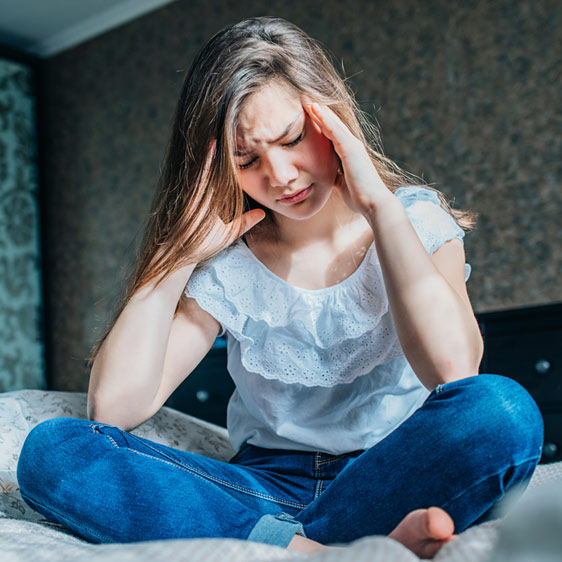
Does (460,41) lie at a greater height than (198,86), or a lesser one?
greater

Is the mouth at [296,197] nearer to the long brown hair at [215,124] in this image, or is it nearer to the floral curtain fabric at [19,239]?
the long brown hair at [215,124]

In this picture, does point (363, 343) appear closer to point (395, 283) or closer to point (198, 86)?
point (395, 283)

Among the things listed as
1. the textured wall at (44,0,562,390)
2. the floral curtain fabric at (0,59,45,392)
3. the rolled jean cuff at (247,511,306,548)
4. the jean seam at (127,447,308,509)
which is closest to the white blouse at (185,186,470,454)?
the jean seam at (127,447,308,509)

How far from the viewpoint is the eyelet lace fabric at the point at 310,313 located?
1185mm

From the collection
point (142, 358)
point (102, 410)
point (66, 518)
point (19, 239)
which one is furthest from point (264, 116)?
point (19, 239)

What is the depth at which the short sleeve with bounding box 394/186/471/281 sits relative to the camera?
1.16 meters

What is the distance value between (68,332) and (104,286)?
1.12 feet

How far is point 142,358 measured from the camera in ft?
3.86

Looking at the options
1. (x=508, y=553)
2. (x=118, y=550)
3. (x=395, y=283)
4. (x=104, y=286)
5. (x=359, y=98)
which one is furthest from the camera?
(x=104, y=286)

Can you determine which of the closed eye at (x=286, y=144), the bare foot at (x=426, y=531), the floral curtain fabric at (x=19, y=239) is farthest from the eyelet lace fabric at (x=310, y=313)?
the floral curtain fabric at (x=19, y=239)

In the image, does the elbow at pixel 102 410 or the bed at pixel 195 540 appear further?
the elbow at pixel 102 410

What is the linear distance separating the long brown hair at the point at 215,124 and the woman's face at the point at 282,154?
0.02m

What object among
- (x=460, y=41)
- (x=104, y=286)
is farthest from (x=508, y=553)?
(x=104, y=286)

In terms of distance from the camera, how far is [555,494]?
0.38m
